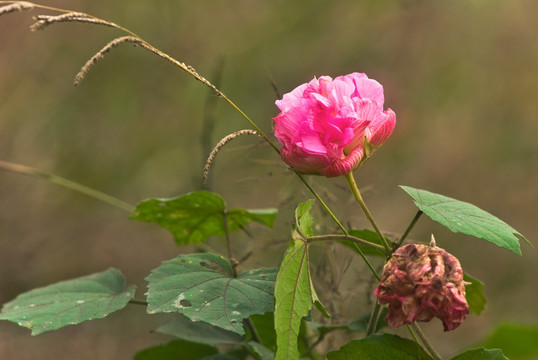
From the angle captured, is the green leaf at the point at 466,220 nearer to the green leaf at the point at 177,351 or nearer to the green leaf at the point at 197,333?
the green leaf at the point at 197,333

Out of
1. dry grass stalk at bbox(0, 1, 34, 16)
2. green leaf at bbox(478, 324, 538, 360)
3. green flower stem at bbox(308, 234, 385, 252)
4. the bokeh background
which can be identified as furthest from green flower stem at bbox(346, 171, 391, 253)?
the bokeh background

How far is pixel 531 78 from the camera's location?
3.13 meters

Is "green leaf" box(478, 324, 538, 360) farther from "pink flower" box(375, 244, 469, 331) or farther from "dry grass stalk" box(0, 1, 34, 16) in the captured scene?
"dry grass stalk" box(0, 1, 34, 16)

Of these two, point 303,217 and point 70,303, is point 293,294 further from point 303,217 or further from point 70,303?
point 70,303

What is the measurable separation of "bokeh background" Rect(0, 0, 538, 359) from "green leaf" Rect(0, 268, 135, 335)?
1535 mm

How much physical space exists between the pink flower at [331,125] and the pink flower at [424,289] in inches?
5.5

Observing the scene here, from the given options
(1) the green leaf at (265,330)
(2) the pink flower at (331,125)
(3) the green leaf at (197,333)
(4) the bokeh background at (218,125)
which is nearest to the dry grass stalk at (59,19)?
(2) the pink flower at (331,125)

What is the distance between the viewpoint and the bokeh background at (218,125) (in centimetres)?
266

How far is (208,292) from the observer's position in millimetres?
738

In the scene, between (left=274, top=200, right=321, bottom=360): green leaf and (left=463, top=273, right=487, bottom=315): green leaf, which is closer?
(left=274, top=200, right=321, bottom=360): green leaf

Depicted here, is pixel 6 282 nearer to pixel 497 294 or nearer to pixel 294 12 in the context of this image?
pixel 294 12

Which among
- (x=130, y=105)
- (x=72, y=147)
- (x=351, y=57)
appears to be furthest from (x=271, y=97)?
(x=72, y=147)

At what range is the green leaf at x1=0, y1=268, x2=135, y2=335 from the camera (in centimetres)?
78

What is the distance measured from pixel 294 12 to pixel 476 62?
0.98 m
